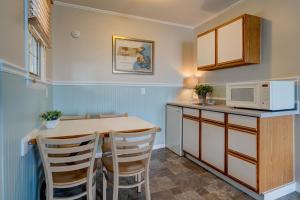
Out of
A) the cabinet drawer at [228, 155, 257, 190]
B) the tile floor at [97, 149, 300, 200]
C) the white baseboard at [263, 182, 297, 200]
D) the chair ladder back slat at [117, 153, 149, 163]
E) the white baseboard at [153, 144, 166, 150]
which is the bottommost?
the tile floor at [97, 149, 300, 200]

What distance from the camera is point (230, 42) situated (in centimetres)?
256

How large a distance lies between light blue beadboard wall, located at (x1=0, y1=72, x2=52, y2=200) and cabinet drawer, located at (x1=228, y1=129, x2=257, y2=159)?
2096 mm

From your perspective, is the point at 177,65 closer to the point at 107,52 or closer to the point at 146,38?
the point at 146,38

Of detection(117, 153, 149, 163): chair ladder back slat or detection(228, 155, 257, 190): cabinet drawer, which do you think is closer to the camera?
detection(117, 153, 149, 163): chair ladder back slat

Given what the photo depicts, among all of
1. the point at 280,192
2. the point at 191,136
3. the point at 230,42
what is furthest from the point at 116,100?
the point at 280,192

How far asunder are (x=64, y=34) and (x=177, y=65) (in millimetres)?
2192

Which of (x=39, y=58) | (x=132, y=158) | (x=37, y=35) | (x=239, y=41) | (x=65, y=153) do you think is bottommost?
(x=132, y=158)

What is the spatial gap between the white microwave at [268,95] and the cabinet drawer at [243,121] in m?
0.18

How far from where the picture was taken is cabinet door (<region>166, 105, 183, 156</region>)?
3.20 m

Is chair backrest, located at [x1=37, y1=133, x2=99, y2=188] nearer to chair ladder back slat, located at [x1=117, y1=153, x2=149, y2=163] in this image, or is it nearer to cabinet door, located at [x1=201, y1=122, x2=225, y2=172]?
chair ladder back slat, located at [x1=117, y1=153, x2=149, y2=163]

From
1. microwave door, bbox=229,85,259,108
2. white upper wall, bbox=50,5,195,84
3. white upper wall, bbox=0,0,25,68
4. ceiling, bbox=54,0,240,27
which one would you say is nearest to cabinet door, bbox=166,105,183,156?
white upper wall, bbox=50,5,195,84

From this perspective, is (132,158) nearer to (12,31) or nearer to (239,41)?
(12,31)

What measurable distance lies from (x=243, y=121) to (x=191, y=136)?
1.07 metres

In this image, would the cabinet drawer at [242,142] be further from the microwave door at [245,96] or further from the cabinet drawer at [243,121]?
the microwave door at [245,96]
